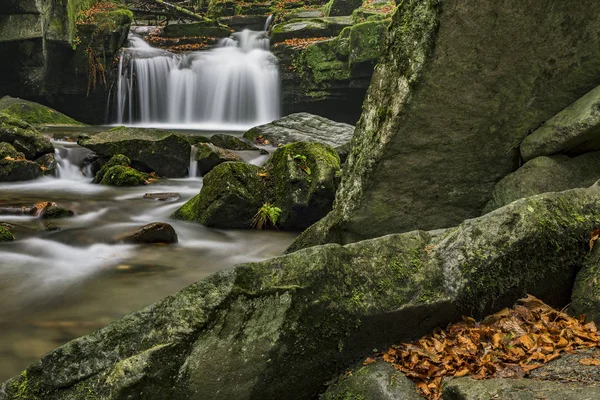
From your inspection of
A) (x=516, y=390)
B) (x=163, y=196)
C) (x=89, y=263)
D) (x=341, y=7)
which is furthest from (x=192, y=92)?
(x=516, y=390)

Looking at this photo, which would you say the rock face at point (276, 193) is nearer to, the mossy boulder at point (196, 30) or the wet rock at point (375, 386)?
the wet rock at point (375, 386)

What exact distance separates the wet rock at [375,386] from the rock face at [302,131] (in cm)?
1237

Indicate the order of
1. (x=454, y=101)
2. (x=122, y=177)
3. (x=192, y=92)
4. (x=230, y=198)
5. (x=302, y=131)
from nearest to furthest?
(x=454, y=101) < (x=230, y=198) < (x=122, y=177) < (x=302, y=131) < (x=192, y=92)

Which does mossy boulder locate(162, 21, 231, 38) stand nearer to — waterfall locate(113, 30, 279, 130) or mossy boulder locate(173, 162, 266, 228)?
waterfall locate(113, 30, 279, 130)

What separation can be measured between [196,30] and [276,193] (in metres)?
20.1

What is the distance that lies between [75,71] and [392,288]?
69.2 ft

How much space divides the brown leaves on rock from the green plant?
5231 millimetres

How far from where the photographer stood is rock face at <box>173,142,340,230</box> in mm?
7980

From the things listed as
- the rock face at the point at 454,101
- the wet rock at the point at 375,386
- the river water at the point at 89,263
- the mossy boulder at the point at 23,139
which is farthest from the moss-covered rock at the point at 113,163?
the wet rock at the point at 375,386

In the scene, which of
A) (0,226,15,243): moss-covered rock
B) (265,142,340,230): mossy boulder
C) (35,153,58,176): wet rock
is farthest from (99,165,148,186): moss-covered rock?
(0,226,15,243): moss-covered rock

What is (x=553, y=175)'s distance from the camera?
4148 millimetres

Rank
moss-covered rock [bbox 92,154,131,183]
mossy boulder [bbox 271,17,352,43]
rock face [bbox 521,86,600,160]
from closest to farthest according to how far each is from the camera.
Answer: rock face [bbox 521,86,600,160]
moss-covered rock [bbox 92,154,131,183]
mossy boulder [bbox 271,17,352,43]

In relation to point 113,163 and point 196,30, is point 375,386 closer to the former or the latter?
point 113,163

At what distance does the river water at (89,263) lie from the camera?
4.56 meters
